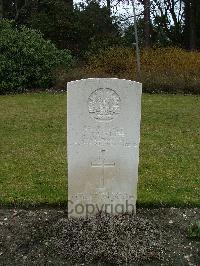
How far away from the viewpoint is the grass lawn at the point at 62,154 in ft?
20.0

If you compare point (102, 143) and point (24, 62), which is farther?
point (24, 62)

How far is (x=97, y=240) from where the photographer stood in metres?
4.78

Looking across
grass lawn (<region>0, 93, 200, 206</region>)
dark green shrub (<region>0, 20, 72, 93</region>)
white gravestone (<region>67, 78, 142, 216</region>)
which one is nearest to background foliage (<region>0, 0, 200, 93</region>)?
dark green shrub (<region>0, 20, 72, 93</region>)

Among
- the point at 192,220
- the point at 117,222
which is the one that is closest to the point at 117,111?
the point at 117,222

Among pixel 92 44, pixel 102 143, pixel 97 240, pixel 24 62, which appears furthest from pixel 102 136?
pixel 92 44

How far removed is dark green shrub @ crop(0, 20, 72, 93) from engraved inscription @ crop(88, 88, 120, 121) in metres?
13.0

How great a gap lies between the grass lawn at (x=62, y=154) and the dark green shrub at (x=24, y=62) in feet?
13.0

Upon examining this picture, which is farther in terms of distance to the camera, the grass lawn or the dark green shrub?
the dark green shrub

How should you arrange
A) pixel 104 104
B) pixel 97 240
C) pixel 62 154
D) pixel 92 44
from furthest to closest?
pixel 92 44, pixel 62 154, pixel 104 104, pixel 97 240

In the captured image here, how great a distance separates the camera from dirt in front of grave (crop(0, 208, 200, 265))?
4.65m

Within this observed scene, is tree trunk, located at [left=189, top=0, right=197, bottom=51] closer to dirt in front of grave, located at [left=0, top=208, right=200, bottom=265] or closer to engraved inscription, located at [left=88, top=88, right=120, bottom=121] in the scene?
dirt in front of grave, located at [left=0, top=208, right=200, bottom=265]

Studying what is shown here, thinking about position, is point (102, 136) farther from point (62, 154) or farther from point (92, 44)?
point (92, 44)

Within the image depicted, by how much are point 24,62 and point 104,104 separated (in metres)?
14.0

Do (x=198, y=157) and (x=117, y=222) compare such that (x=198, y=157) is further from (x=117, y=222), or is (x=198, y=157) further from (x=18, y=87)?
(x=18, y=87)
